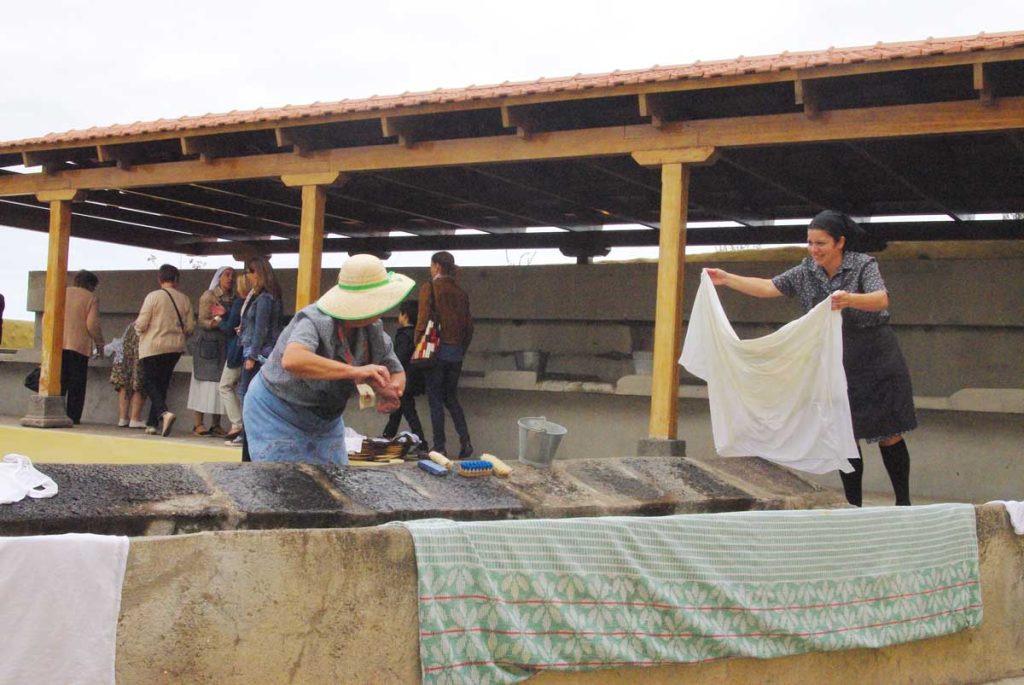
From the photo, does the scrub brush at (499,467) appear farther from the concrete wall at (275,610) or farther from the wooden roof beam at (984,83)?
the wooden roof beam at (984,83)

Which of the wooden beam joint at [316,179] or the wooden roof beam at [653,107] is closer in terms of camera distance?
the wooden roof beam at [653,107]

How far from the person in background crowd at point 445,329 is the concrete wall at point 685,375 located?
90 centimetres

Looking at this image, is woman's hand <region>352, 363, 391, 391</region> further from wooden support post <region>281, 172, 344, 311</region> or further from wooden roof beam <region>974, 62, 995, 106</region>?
wooden support post <region>281, 172, 344, 311</region>

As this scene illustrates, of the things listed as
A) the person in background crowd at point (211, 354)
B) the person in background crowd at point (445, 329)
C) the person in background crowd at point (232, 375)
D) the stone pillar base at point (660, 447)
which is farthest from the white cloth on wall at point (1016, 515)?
the person in background crowd at point (211, 354)

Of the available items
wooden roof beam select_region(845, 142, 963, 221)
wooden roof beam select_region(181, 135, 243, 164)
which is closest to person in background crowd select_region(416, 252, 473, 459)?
wooden roof beam select_region(181, 135, 243, 164)

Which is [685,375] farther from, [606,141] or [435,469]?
[435,469]

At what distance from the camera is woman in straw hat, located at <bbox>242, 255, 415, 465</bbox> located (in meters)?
4.62

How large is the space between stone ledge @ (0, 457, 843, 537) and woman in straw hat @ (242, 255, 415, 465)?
0.40 m

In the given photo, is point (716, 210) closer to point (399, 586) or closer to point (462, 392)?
point (462, 392)

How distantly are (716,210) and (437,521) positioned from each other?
8659 mm

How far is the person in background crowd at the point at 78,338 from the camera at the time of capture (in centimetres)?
1258

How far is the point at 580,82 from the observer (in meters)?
8.34

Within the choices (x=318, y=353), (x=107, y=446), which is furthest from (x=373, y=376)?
(x=107, y=446)

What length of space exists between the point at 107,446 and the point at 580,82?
Answer: 5.62 meters
